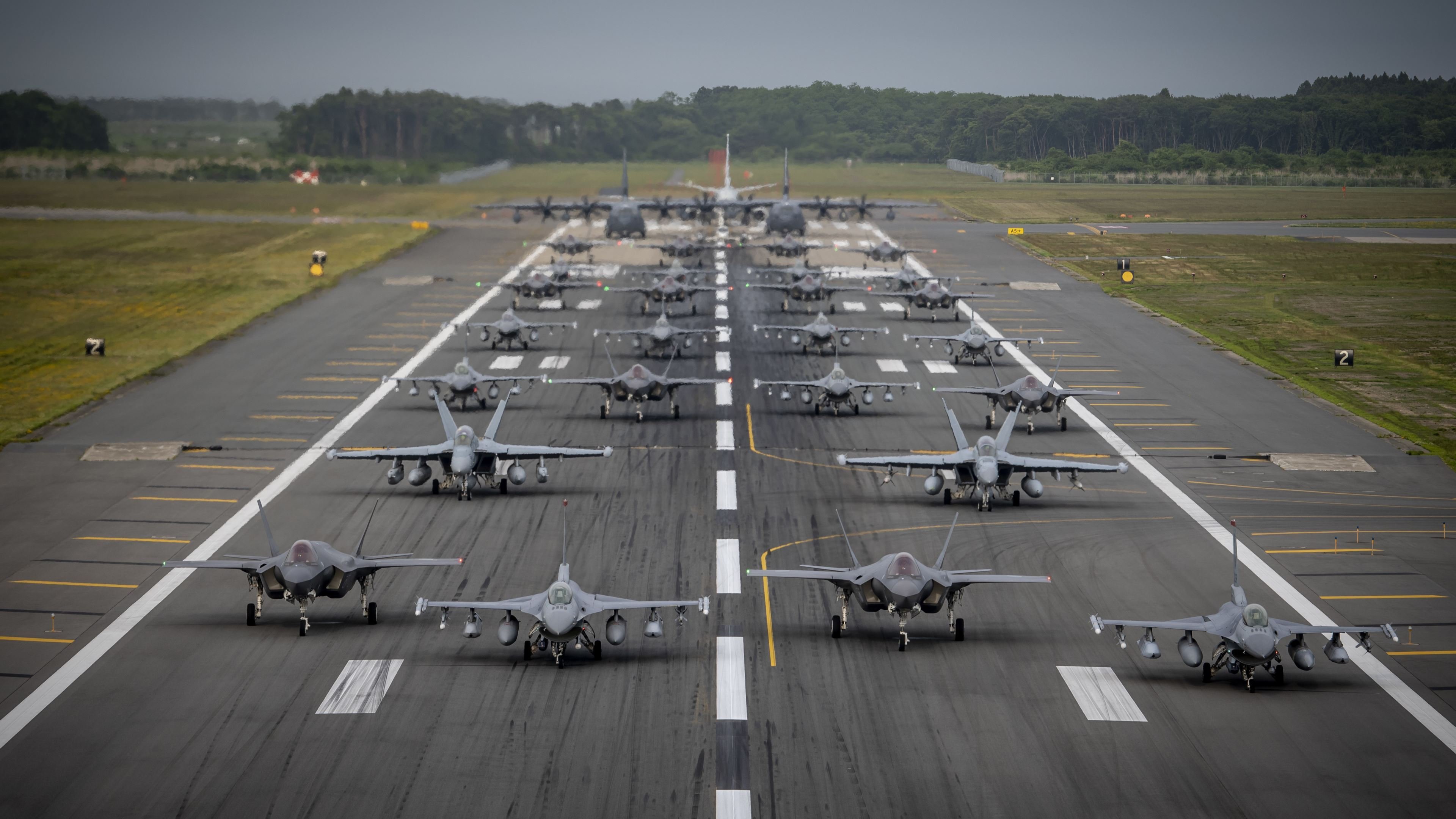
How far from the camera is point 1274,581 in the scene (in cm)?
4350

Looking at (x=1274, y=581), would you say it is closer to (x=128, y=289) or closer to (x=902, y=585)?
(x=902, y=585)

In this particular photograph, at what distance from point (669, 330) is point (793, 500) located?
81.8 feet

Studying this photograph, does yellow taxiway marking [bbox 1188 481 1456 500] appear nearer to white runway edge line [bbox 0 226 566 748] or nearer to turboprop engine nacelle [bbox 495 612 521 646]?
turboprop engine nacelle [bbox 495 612 521 646]

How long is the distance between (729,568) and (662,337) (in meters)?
31.5

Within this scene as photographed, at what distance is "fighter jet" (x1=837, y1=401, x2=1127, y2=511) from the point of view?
49.3 meters

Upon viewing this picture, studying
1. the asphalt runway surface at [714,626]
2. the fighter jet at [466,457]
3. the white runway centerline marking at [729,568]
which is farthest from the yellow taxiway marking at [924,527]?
the fighter jet at [466,457]

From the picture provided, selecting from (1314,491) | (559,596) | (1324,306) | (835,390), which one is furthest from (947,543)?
(1324,306)

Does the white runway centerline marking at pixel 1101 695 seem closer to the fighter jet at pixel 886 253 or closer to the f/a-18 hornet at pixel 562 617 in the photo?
the f/a-18 hornet at pixel 562 617

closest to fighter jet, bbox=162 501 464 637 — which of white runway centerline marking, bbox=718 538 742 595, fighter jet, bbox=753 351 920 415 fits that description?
white runway centerline marking, bbox=718 538 742 595

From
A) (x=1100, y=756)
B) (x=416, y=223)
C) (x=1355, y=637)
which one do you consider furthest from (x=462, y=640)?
(x=416, y=223)

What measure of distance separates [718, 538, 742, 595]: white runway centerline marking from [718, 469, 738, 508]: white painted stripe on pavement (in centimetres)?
414

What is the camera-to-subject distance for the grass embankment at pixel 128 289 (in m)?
73.8

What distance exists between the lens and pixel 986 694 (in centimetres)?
3503

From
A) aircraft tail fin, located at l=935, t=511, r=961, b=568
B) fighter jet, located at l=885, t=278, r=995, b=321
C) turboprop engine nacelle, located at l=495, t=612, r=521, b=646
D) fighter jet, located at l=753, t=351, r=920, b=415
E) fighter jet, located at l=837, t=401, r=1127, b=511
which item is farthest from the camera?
fighter jet, located at l=885, t=278, r=995, b=321
